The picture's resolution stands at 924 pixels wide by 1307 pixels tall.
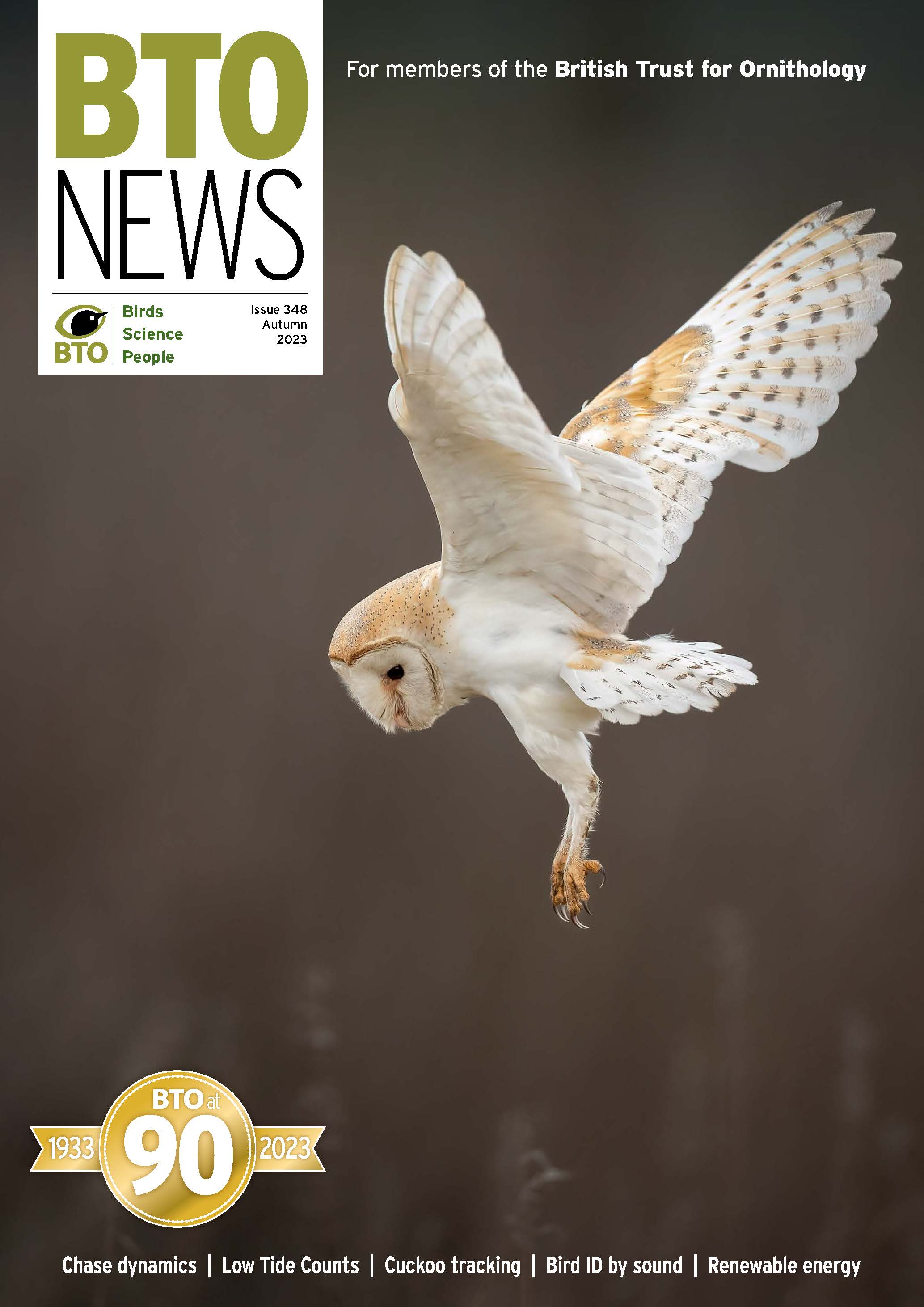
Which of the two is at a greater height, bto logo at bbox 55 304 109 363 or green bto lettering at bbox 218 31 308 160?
green bto lettering at bbox 218 31 308 160

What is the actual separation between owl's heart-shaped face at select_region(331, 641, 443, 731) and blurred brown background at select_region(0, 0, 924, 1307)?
0.66 feet

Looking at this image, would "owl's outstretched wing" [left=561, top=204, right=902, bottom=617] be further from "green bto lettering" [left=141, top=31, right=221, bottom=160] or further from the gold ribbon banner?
the gold ribbon banner

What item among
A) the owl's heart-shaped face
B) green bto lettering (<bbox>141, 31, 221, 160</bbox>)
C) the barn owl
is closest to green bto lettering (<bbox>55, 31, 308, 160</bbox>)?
green bto lettering (<bbox>141, 31, 221, 160</bbox>)

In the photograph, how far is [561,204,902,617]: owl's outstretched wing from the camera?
54.2 inches

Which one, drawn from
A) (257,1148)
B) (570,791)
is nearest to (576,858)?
(570,791)

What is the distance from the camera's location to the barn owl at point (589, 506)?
1.16m

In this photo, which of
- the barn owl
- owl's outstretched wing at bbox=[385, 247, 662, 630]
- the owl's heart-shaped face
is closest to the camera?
owl's outstretched wing at bbox=[385, 247, 662, 630]

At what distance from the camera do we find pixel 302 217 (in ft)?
4.94

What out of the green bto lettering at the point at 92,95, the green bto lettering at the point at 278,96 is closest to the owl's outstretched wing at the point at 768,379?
the green bto lettering at the point at 278,96

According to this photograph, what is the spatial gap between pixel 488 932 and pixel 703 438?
26.5 inches

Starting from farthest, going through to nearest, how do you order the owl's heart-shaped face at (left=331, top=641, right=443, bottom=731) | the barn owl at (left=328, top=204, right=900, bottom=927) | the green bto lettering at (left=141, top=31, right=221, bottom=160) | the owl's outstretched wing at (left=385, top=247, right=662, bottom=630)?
the green bto lettering at (left=141, top=31, right=221, bottom=160), the owl's heart-shaped face at (left=331, top=641, right=443, bottom=731), the barn owl at (left=328, top=204, right=900, bottom=927), the owl's outstretched wing at (left=385, top=247, right=662, bottom=630)

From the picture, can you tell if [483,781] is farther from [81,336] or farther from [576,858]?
[81,336]

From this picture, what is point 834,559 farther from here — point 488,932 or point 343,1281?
point 343,1281

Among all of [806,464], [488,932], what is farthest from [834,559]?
[488,932]
